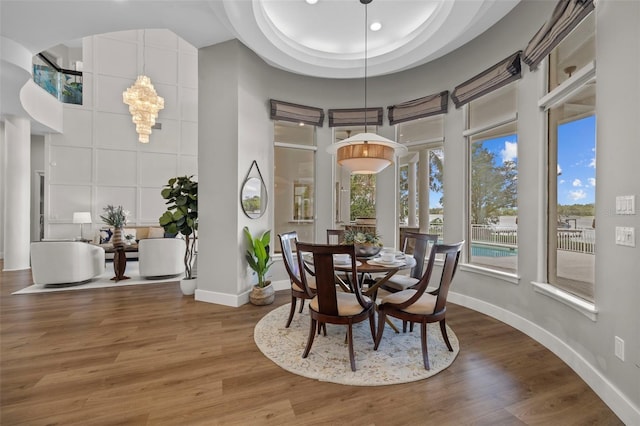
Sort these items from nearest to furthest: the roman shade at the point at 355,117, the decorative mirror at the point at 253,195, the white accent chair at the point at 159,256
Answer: the decorative mirror at the point at 253,195
the roman shade at the point at 355,117
the white accent chair at the point at 159,256

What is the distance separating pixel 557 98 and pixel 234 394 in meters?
3.68

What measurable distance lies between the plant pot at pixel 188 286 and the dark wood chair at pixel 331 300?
2.54 meters

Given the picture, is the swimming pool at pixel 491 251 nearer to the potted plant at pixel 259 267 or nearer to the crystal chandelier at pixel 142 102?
the potted plant at pixel 259 267

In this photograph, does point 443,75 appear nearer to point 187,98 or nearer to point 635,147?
point 635,147

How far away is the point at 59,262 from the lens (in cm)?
449

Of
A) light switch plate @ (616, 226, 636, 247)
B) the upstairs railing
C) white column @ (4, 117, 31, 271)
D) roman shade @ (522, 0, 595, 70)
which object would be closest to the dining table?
light switch plate @ (616, 226, 636, 247)

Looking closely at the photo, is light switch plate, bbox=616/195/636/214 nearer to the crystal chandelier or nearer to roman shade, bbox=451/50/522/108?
roman shade, bbox=451/50/522/108

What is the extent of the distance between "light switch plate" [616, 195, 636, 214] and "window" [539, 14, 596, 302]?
1.70 feet

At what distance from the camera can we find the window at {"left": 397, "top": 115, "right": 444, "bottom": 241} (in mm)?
4285

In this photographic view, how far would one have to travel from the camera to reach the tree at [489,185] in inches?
131

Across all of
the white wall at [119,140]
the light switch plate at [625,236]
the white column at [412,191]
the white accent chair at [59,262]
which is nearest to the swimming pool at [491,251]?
the white column at [412,191]

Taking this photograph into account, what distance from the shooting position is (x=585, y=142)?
7.77 ft

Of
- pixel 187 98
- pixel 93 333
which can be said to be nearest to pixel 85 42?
pixel 187 98

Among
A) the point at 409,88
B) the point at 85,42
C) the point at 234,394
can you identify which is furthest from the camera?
the point at 85,42
